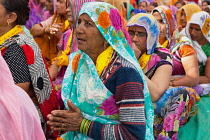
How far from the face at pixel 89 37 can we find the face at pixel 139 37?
931 millimetres

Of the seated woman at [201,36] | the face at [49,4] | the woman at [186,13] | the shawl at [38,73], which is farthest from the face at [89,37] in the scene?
the face at [49,4]

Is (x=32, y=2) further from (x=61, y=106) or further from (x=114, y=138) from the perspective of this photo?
(x=114, y=138)

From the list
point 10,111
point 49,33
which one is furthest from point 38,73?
point 49,33

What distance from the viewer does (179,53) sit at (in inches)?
156

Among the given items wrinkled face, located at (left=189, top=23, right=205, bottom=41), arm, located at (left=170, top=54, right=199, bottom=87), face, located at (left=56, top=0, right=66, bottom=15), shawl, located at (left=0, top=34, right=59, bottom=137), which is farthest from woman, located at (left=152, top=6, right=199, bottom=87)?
shawl, located at (left=0, top=34, right=59, bottom=137)

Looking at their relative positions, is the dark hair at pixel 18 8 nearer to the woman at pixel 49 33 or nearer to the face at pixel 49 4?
the woman at pixel 49 33

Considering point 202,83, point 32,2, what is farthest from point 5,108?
point 32,2

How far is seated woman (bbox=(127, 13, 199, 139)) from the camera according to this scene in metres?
2.96

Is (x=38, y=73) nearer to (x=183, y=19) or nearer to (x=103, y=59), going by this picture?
(x=103, y=59)

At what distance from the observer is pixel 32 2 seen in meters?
6.24

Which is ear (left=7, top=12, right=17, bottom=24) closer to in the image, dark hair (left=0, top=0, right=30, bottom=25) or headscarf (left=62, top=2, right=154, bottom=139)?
dark hair (left=0, top=0, right=30, bottom=25)

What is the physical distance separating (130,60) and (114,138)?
1.56 ft

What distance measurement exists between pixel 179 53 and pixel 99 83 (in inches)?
82.4

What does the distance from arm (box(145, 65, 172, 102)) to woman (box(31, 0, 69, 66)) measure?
1.88m
